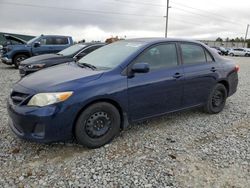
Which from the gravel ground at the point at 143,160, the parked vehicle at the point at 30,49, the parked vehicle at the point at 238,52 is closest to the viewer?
the gravel ground at the point at 143,160

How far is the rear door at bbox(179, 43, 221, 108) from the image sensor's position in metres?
4.37

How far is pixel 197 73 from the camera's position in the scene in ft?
14.7

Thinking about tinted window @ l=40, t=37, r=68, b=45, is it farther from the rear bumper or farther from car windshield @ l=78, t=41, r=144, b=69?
the rear bumper

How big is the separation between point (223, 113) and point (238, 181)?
8.40ft

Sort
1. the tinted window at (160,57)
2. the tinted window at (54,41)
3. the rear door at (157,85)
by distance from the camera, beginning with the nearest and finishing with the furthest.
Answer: the rear door at (157,85), the tinted window at (160,57), the tinted window at (54,41)

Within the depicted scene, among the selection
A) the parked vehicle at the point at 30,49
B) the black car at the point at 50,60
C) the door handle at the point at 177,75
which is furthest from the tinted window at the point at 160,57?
the parked vehicle at the point at 30,49

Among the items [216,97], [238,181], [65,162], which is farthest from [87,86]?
[216,97]

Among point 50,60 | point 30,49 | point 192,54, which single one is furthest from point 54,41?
point 192,54

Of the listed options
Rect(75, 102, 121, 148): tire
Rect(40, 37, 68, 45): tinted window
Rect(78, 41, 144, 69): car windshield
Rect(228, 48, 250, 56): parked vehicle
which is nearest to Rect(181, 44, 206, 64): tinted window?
Rect(78, 41, 144, 69): car windshield

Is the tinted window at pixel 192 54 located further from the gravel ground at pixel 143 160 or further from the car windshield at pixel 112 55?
the gravel ground at pixel 143 160

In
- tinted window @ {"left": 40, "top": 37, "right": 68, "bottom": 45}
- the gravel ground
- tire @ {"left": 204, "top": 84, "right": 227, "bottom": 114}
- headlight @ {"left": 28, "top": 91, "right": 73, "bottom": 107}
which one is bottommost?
the gravel ground

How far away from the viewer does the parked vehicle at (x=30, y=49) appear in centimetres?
1212

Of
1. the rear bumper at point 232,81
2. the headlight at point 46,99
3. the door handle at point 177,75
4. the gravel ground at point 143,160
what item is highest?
the door handle at point 177,75

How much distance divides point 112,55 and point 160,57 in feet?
2.65
